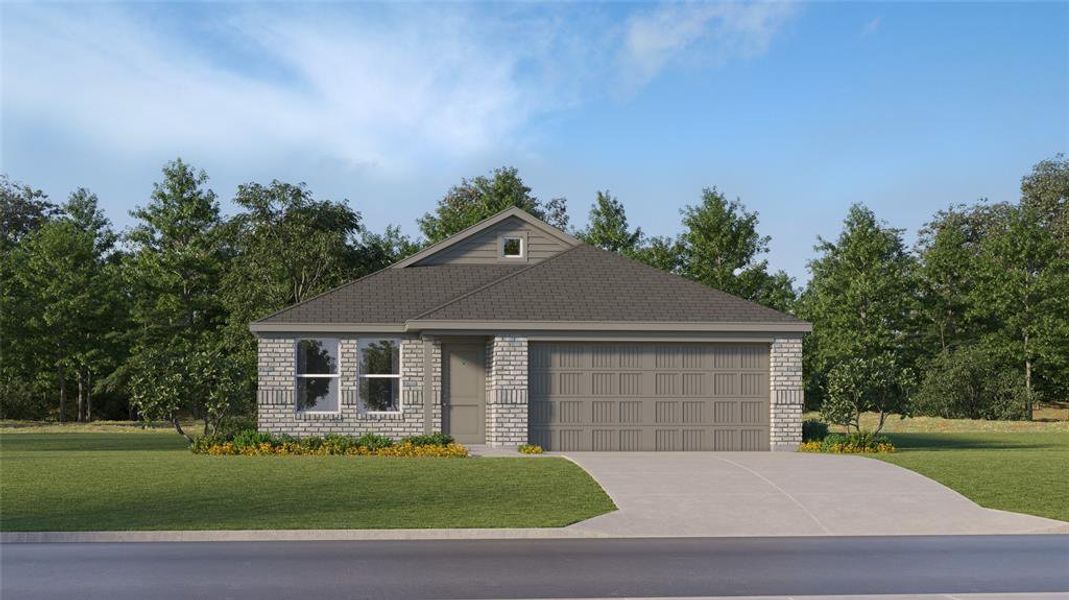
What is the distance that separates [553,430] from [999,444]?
43.5 feet

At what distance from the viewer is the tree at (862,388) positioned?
89.5ft

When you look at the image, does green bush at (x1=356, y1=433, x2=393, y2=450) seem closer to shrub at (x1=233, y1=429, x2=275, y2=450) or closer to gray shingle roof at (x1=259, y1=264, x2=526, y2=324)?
shrub at (x1=233, y1=429, x2=275, y2=450)

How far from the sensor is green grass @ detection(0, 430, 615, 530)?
Result: 1580 centimetres

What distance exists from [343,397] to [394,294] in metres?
3.47

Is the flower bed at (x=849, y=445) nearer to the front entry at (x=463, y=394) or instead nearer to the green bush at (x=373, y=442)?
the front entry at (x=463, y=394)

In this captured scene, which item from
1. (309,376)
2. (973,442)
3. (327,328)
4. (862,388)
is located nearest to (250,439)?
(309,376)

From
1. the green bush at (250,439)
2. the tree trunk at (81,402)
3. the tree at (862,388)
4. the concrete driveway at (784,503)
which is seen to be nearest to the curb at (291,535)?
the concrete driveway at (784,503)

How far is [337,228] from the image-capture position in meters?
48.2

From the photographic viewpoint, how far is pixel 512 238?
32250 mm

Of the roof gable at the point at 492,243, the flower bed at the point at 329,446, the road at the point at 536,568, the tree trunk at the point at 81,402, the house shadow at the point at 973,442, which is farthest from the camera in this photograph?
the tree trunk at the point at 81,402

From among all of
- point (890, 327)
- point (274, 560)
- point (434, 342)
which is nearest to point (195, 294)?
point (434, 342)

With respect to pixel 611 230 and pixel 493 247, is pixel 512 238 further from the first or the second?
pixel 611 230

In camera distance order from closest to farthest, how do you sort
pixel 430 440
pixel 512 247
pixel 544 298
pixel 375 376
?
pixel 430 440 → pixel 544 298 → pixel 375 376 → pixel 512 247

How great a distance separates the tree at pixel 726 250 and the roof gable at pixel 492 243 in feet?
59.3
